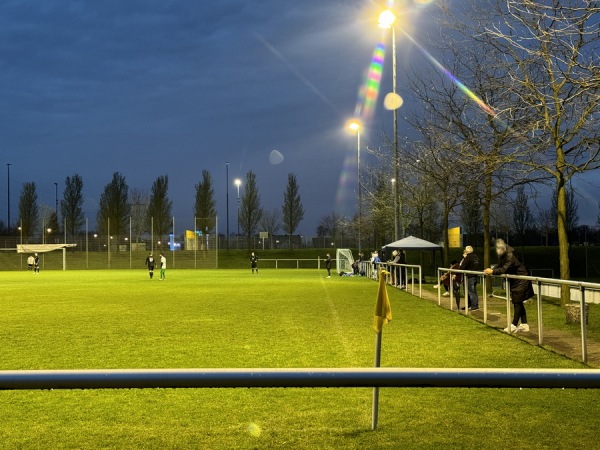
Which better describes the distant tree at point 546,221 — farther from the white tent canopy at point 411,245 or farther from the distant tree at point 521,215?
the white tent canopy at point 411,245

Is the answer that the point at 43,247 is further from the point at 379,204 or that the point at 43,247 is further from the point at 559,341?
the point at 559,341

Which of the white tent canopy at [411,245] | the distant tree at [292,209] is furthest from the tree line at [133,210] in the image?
the white tent canopy at [411,245]

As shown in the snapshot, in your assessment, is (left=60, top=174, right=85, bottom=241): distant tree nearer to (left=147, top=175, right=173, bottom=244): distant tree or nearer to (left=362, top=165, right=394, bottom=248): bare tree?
(left=147, top=175, right=173, bottom=244): distant tree

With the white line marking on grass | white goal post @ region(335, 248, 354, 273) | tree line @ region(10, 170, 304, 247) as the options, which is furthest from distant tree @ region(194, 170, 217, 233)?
the white line marking on grass

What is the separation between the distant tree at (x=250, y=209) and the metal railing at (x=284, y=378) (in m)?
88.9

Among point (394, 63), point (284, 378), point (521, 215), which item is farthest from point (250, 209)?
point (284, 378)

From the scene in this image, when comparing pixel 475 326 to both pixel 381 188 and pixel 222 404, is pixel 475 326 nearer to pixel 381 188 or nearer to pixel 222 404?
pixel 222 404

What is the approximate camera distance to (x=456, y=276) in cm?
1894

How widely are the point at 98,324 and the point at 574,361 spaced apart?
10.1 m

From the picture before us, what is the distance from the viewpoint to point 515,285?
44.4 ft

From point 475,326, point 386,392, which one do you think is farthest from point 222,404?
point 475,326

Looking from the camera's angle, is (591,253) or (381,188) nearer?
(381,188)

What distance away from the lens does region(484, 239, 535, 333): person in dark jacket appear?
13.2 meters

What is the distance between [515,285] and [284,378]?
11.9m
